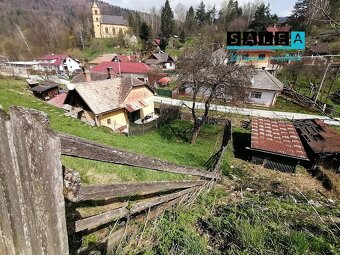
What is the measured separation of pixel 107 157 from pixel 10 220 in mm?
841

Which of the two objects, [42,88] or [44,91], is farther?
[42,88]

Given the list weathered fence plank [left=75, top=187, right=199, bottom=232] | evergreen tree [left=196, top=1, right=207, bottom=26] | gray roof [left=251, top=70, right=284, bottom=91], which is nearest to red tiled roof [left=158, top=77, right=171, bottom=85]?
gray roof [left=251, top=70, right=284, bottom=91]

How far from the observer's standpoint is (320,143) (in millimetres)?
16859

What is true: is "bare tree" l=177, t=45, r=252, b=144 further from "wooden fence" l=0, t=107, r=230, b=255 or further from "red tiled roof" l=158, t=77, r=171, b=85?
"red tiled roof" l=158, t=77, r=171, b=85

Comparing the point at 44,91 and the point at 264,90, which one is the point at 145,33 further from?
the point at 264,90

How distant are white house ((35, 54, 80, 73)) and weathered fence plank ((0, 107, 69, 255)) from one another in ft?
214

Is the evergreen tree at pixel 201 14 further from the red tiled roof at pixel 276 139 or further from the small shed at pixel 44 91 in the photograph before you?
the red tiled roof at pixel 276 139

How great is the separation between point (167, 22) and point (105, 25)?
34.3 metres

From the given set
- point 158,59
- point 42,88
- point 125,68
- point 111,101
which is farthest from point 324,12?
point 158,59

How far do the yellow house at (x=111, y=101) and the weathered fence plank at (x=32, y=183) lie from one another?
18.5 meters

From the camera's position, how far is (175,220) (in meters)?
3.82

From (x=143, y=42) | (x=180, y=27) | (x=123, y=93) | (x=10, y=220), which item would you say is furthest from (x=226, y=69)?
(x=180, y=27)

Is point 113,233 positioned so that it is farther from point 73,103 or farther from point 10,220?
point 73,103

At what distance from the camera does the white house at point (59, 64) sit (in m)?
58.2
